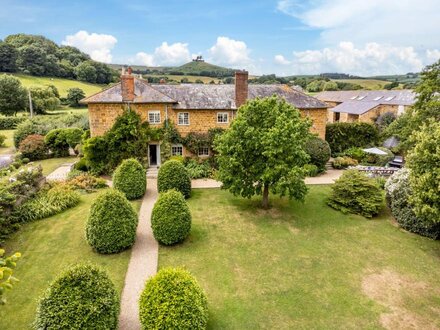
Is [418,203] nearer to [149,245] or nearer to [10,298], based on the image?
[149,245]

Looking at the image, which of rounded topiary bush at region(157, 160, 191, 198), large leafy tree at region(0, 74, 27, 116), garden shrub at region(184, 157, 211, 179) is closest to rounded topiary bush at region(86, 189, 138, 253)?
rounded topiary bush at region(157, 160, 191, 198)

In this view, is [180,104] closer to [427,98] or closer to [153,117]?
[153,117]

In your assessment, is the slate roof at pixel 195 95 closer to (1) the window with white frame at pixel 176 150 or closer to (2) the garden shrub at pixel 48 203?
(1) the window with white frame at pixel 176 150

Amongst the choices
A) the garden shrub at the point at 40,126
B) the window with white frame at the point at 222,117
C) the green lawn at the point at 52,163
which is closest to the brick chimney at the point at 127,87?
the window with white frame at the point at 222,117

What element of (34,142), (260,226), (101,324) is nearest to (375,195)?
(260,226)

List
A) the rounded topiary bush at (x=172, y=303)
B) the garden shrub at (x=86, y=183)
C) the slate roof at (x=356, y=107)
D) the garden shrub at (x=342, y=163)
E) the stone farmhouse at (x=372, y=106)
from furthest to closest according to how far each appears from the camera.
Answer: the slate roof at (x=356, y=107) → the stone farmhouse at (x=372, y=106) → the garden shrub at (x=342, y=163) → the garden shrub at (x=86, y=183) → the rounded topiary bush at (x=172, y=303)

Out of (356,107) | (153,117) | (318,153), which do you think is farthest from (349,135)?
(153,117)
